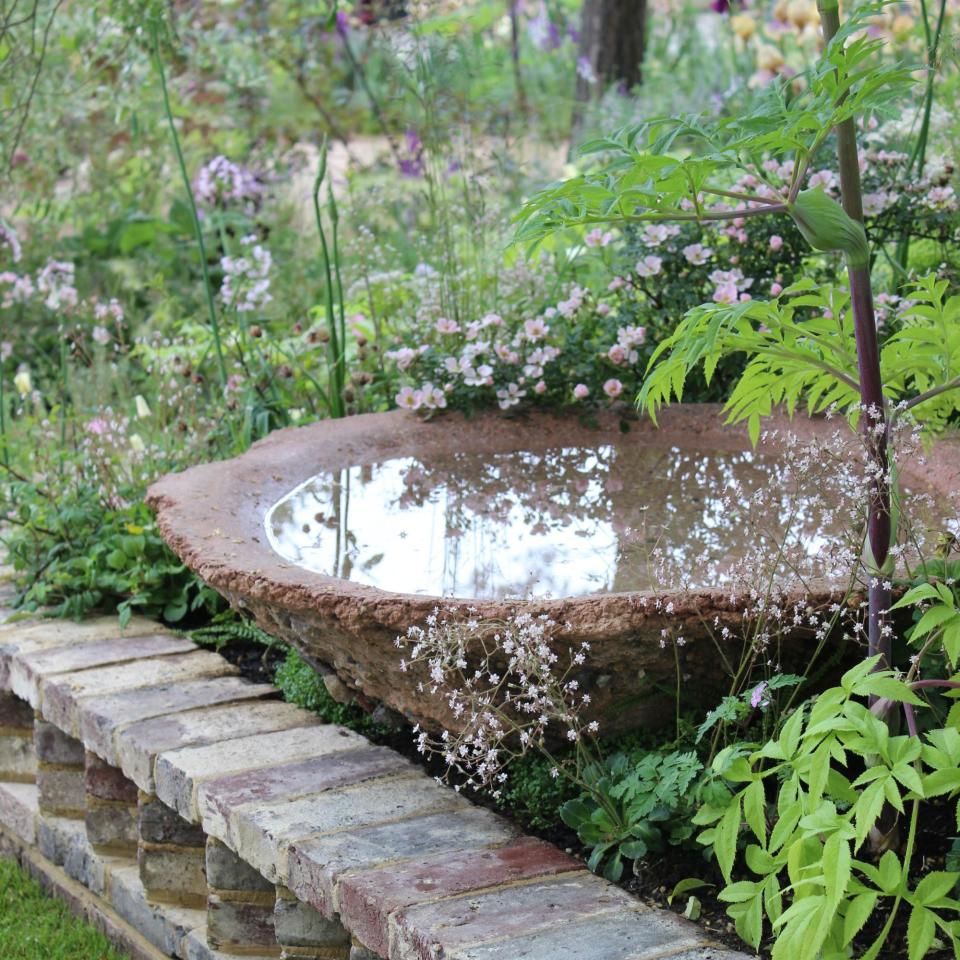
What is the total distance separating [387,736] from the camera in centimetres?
276

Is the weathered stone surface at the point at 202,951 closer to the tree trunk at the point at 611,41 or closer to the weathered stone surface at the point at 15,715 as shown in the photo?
the weathered stone surface at the point at 15,715

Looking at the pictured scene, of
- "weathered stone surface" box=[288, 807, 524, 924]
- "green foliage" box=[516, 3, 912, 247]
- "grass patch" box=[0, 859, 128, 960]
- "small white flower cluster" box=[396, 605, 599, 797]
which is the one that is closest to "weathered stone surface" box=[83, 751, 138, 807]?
"grass patch" box=[0, 859, 128, 960]

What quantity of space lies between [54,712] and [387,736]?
81 cm

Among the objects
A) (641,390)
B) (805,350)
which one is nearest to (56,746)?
(641,390)

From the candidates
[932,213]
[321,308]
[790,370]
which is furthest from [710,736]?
[321,308]

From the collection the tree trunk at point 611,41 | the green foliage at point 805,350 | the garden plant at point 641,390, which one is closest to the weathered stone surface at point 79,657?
the garden plant at point 641,390

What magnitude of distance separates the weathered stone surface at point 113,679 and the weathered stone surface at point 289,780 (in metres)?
0.58

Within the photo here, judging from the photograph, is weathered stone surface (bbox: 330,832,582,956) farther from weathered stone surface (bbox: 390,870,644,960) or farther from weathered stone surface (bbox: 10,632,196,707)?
weathered stone surface (bbox: 10,632,196,707)

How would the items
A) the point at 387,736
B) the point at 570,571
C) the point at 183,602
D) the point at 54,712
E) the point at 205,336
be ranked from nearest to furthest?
1. the point at 570,571
2. the point at 387,736
3. the point at 54,712
4. the point at 183,602
5. the point at 205,336

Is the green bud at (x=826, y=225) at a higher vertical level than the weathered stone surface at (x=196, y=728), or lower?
higher

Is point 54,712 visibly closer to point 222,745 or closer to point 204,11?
point 222,745

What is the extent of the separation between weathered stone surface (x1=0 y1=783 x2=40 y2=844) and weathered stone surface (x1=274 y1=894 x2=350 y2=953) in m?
1.18

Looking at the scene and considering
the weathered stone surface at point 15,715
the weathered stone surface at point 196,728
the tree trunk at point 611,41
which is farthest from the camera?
the tree trunk at point 611,41

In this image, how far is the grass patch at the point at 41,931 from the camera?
2.88m
